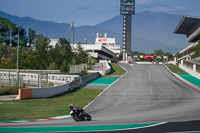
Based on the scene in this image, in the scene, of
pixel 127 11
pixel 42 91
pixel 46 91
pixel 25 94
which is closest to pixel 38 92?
pixel 42 91

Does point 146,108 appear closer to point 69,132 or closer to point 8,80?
point 69,132

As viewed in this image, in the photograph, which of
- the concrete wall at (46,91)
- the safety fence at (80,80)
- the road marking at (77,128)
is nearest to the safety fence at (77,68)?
the safety fence at (80,80)

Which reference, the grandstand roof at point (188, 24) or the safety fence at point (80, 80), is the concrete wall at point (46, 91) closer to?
the safety fence at point (80, 80)

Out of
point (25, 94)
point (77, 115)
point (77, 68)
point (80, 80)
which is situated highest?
point (77, 68)

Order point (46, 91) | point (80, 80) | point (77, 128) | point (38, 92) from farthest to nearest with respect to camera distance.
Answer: point (80, 80), point (46, 91), point (38, 92), point (77, 128)

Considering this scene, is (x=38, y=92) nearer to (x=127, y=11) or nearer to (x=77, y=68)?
(x=77, y=68)

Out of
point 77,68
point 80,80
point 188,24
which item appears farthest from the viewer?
point 188,24

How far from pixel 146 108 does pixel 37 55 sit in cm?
5843

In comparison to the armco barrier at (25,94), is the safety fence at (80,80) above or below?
above

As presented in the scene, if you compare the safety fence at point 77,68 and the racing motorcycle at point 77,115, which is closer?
the racing motorcycle at point 77,115

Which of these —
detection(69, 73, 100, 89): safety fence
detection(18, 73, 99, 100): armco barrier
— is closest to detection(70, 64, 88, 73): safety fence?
detection(69, 73, 100, 89): safety fence

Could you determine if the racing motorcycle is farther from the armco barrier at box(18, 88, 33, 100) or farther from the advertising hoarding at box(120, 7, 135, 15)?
the advertising hoarding at box(120, 7, 135, 15)

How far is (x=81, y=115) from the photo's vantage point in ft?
48.9

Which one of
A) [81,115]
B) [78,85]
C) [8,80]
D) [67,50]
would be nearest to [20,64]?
[67,50]
